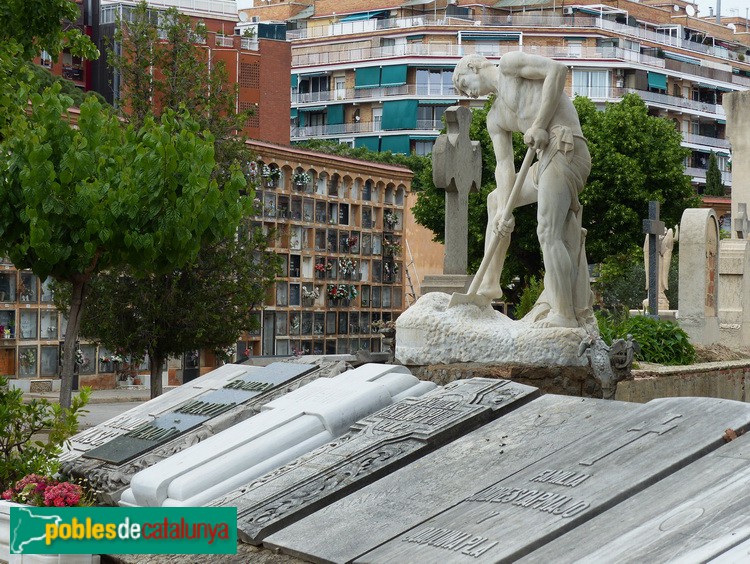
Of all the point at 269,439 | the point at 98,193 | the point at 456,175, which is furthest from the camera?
the point at 456,175

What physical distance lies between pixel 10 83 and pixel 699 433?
7673 millimetres

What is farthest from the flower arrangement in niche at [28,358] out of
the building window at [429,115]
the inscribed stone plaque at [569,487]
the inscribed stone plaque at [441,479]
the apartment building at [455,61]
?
the building window at [429,115]

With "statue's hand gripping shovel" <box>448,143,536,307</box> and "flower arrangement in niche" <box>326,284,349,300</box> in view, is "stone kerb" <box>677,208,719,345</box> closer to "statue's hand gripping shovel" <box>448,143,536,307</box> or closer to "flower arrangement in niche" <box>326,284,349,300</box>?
"statue's hand gripping shovel" <box>448,143,536,307</box>

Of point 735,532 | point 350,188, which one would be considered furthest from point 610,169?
point 735,532

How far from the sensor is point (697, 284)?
1764 cm

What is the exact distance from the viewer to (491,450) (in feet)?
22.6

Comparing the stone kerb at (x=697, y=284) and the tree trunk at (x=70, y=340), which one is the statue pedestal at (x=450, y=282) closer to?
the tree trunk at (x=70, y=340)

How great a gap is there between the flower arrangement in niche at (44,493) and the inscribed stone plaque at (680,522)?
299cm

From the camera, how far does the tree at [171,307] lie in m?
20.2

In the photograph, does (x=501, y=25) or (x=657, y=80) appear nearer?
(x=501, y=25)

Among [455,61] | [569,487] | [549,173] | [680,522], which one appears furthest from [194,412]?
[455,61]

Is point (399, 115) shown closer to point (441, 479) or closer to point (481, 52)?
point (481, 52)

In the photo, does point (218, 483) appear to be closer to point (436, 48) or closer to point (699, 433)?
point (699, 433)

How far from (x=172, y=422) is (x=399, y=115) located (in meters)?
51.8
